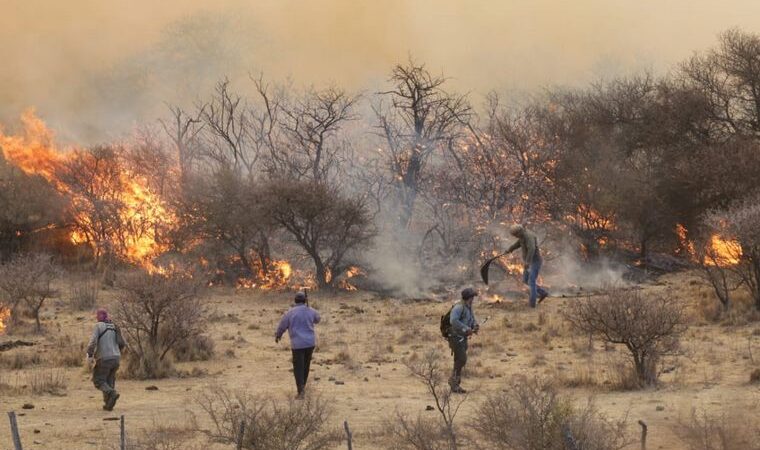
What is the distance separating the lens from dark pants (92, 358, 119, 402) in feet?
34.5

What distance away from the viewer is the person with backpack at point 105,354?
10.5 meters

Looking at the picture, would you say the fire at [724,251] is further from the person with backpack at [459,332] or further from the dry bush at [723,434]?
the dry bush at [723,434]

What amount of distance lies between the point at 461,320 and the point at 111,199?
22.1m

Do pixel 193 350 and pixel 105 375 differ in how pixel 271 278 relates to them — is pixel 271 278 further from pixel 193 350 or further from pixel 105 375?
pixel 105 375

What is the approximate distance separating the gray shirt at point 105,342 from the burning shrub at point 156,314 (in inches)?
100

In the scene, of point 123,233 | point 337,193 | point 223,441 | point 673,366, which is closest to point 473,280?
point 337,193

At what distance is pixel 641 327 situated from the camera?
37.4 ft

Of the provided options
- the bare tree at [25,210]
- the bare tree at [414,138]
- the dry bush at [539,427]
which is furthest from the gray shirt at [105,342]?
the bare tree at [25,210]

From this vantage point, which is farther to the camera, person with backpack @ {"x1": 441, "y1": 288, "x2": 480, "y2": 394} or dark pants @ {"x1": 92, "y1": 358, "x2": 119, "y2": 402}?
person with backpack @ {"x1": 441, "y1": 288, "x2": 480, "y2": 394}

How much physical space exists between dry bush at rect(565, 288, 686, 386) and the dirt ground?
1.14 ft

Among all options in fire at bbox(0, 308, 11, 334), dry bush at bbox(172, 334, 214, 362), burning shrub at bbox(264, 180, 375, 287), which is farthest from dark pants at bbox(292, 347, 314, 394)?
burning shrub at bbox(264, 180, 375, 287)

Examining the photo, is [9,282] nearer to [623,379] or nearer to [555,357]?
[555,357]

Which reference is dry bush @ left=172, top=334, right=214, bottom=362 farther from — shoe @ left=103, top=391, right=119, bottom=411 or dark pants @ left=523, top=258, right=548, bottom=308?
dark pants @ left=523, top=258, right=548, bottom=308

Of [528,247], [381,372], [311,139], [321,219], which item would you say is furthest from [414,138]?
[381,372]
